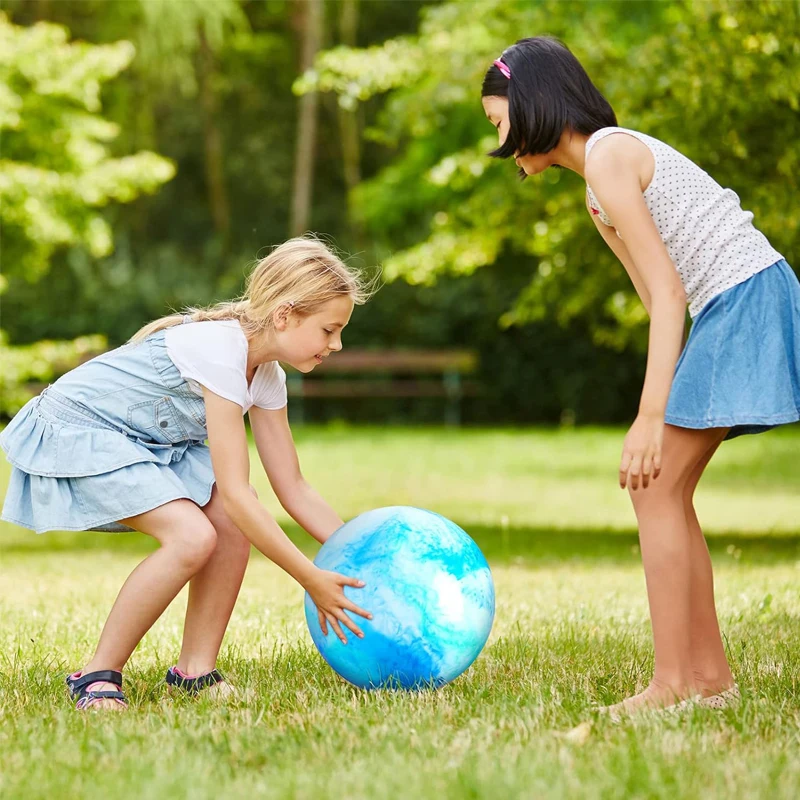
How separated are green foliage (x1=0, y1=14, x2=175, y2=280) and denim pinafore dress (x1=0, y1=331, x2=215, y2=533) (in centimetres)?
912

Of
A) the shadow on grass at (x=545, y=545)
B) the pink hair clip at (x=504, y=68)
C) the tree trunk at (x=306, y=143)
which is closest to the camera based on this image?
the pink hair clip at (x=504, y=68)

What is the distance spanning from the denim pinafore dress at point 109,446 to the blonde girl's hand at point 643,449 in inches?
59.8

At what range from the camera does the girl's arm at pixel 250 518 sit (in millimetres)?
3975

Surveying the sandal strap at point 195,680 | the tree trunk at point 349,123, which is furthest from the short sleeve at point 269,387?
the tree trunk at point 349,123

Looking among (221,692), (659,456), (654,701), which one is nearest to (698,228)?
(659,456)

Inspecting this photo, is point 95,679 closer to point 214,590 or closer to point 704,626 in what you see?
point 214,590

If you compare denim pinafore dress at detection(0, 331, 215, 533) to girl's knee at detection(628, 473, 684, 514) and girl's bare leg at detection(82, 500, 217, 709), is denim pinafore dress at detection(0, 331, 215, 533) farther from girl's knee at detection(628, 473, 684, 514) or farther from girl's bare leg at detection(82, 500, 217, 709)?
girl's knee at detection(628, 473, 684, 514)

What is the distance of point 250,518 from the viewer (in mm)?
3982

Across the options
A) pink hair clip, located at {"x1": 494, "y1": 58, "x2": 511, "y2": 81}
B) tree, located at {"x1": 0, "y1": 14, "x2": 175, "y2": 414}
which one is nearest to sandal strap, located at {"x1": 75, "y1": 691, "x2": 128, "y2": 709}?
pink hair clip, located at {"x1": 494, "y1": 58, "x2": 511, "y2": 81}

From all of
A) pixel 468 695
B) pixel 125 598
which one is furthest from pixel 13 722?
pixel 468 695

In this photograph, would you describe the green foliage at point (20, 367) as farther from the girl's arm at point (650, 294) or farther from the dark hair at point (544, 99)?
the girl's arm at point (650, 294)

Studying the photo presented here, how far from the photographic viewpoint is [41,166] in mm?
14422

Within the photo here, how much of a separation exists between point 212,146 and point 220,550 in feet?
88.4

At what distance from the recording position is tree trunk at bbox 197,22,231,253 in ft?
94.4
